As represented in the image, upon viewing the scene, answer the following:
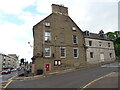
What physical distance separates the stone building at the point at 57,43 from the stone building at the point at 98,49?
211 cm

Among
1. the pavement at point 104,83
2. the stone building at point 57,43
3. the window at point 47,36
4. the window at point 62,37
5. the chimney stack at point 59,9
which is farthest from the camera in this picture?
the chimney stack at point 59,9

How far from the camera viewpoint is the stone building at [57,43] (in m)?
23.3

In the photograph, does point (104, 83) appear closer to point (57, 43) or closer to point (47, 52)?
point (47, 52)

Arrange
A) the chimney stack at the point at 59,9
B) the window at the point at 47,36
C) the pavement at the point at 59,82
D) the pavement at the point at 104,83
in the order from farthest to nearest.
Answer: the chimney stack at the point at 59,9 < the window at the point at 47,36 < the pavement at the point at 59,82 < the pavement at the point at 104,83

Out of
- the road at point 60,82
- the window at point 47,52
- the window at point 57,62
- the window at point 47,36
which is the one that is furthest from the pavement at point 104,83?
the window at point 47,36

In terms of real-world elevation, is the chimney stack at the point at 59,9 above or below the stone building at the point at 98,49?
above

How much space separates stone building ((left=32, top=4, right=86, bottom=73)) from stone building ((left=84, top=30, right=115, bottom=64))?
6.92 ft

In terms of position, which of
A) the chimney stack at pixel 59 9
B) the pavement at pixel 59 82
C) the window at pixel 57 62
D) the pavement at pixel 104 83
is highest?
the chimney stack at pixel 59 9

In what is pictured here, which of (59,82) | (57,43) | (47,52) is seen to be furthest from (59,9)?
(59,82)

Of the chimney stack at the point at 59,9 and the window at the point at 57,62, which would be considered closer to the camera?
the window at the point at 57,62

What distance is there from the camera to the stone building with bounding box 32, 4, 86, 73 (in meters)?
23.3

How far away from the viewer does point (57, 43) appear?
82.3ft

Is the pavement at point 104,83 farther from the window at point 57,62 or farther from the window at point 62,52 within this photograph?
the window at point 62,52

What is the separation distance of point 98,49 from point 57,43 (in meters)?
12.8
